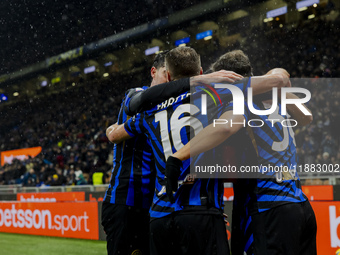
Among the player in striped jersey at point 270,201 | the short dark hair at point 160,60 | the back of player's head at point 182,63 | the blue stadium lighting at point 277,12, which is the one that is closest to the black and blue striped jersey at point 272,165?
the player in striped jersey at point 270,201

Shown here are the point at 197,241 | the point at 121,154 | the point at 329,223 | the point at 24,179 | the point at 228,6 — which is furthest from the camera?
the point at 228,6

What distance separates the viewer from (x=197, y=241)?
78.9 inches

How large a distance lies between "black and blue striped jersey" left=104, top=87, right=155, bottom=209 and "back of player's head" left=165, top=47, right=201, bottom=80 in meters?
0.76

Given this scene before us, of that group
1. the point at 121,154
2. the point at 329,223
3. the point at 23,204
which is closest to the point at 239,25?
the point at 23,204

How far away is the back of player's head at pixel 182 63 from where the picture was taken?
2.22 m

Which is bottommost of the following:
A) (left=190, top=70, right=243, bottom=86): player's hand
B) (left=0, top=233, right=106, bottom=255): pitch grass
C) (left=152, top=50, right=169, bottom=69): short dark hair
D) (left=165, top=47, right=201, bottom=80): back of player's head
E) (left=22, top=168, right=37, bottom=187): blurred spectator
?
(left=0, top=233, right=106, bottom=255): pitch grass

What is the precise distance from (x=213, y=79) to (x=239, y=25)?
18873mm

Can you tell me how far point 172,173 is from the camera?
6.50 feet

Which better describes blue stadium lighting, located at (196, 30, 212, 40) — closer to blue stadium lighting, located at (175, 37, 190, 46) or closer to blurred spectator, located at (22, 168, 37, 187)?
blue stadium lighting, located at (175, 37, 190, 46)

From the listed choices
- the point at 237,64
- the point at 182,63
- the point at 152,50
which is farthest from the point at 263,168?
the point at 152,50

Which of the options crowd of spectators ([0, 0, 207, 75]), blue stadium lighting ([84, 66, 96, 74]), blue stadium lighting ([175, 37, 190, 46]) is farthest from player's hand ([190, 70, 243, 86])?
blue stadium lighting ([84, 66, 96, 74])

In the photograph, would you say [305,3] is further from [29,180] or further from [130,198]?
[130,198]

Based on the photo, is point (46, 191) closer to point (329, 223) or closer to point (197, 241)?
point (329, 223)

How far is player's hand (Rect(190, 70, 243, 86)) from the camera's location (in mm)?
2143
